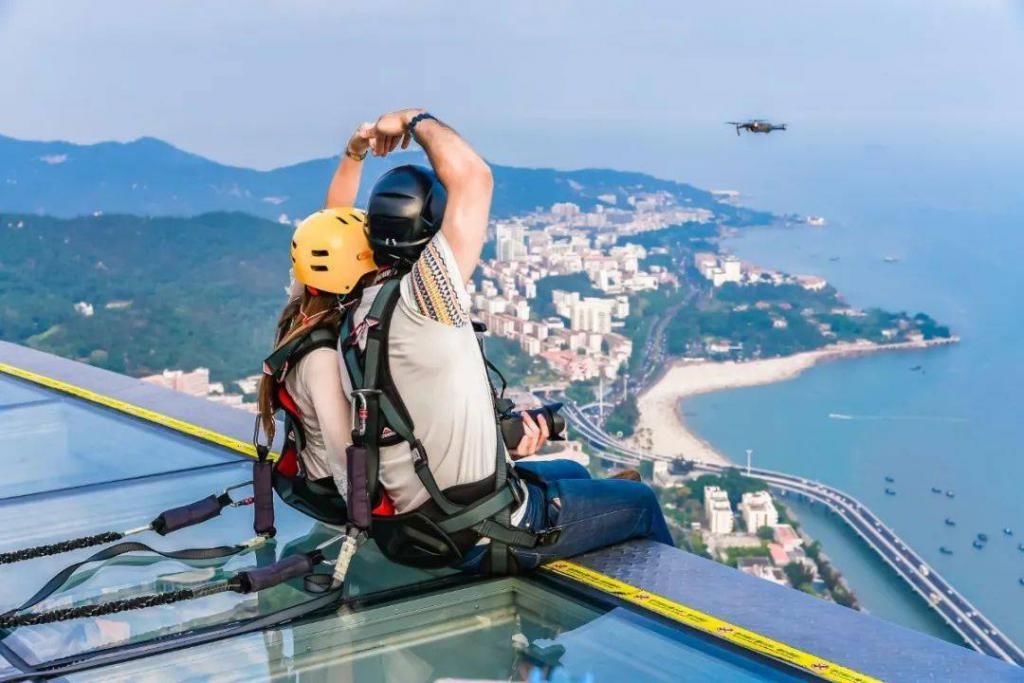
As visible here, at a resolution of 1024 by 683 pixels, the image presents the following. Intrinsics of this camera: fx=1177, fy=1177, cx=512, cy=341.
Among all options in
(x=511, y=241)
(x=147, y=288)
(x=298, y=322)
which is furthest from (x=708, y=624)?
(x=511, y=241)

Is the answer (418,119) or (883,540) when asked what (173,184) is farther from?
(418,119)

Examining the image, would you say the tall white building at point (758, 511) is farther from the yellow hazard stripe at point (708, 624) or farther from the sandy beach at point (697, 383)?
the yellow hazard stripe at point (708, 624)

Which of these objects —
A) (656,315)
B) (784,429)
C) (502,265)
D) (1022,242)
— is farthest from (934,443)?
(1022,242)

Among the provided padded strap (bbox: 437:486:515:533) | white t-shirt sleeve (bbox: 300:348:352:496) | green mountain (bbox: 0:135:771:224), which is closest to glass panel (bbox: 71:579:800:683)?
padded strap (bbox: 437:486:515:533)

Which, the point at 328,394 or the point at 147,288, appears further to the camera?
the point at 147,288

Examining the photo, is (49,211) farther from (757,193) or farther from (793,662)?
(793,662)

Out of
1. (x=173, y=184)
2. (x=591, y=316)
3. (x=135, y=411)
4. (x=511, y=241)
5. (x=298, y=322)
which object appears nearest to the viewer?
(x=298, y=322)

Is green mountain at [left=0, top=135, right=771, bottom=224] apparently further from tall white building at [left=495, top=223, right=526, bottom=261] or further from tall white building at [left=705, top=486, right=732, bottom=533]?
tall white building at [left=705, top=486, right=732, bottom=533]
